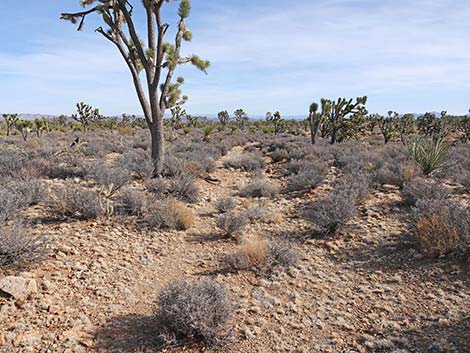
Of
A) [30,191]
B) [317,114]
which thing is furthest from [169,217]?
[317,114]

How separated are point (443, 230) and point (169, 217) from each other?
4.44m

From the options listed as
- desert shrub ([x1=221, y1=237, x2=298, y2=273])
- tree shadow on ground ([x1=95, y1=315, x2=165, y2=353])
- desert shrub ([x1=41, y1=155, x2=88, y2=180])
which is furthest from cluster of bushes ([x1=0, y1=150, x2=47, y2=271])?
desert shrub ([x1=221, y1=237, x2=298, y2=273])

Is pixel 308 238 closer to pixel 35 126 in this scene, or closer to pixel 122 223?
pixel 122 223

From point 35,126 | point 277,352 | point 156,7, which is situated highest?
point 156,7

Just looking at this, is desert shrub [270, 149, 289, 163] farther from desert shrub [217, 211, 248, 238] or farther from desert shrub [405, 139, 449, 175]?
desert shrub [217, 211, 248, 238]

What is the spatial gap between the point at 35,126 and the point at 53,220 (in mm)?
26997

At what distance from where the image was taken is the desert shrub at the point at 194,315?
3.22m

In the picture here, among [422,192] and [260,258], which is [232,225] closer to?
[260,258]

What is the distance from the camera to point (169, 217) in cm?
614

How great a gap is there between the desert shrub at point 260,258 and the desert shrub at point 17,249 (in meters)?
2.51

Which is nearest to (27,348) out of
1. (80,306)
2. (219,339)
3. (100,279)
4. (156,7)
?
(80,306)

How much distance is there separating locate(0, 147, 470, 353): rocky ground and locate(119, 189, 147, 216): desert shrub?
36cm

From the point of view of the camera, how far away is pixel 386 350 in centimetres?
327

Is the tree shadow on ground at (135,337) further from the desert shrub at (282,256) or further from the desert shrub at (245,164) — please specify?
the desert shrub at (245,164)
